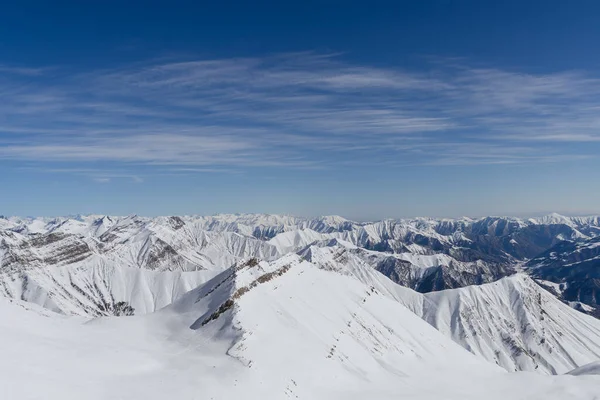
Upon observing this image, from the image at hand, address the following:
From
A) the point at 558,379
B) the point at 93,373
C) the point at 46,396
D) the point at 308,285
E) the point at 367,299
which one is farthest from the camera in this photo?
the point at 367,299

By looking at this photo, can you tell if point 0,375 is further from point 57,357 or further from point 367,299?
point 367,299

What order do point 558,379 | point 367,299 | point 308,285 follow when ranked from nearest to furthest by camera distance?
point 558,379
point 308,285
point 367,299

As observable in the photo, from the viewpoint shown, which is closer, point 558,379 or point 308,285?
point 558,379

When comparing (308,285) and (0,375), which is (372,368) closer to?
(308,285)

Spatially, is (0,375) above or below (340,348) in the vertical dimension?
above


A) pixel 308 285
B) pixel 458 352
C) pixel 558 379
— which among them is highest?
pixel 308 285

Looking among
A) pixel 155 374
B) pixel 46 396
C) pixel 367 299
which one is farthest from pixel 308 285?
pixel 46 396
